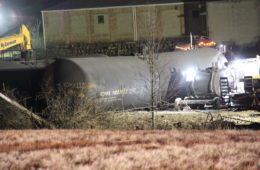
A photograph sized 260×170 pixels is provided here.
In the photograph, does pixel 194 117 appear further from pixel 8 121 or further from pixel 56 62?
pixel 8 121

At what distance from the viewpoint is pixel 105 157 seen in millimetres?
7914

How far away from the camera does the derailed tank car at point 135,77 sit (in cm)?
1772

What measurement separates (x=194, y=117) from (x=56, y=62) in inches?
233

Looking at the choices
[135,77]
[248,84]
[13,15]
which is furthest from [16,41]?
[13,15]

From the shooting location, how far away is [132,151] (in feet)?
27.2

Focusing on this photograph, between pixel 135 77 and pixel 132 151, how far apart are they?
1112cm

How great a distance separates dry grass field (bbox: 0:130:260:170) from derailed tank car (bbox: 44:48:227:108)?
263 inches

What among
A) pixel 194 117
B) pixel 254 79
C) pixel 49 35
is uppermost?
pixel 49 35

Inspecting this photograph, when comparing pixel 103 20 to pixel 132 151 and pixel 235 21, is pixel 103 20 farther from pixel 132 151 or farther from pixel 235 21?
pixel 132 151

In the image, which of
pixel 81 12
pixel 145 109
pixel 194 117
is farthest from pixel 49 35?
pixel 194 117

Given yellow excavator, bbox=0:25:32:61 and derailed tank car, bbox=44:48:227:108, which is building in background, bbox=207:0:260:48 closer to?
derailed tank car, bbox=44:48:227:108

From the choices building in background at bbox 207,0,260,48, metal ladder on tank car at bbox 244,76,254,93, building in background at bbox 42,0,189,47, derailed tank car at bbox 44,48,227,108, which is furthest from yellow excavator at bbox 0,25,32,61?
building in background at bbox 207,0,260,48

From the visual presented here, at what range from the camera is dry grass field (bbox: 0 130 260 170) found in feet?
24.3

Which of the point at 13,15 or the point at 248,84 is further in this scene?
the point at 13,15
